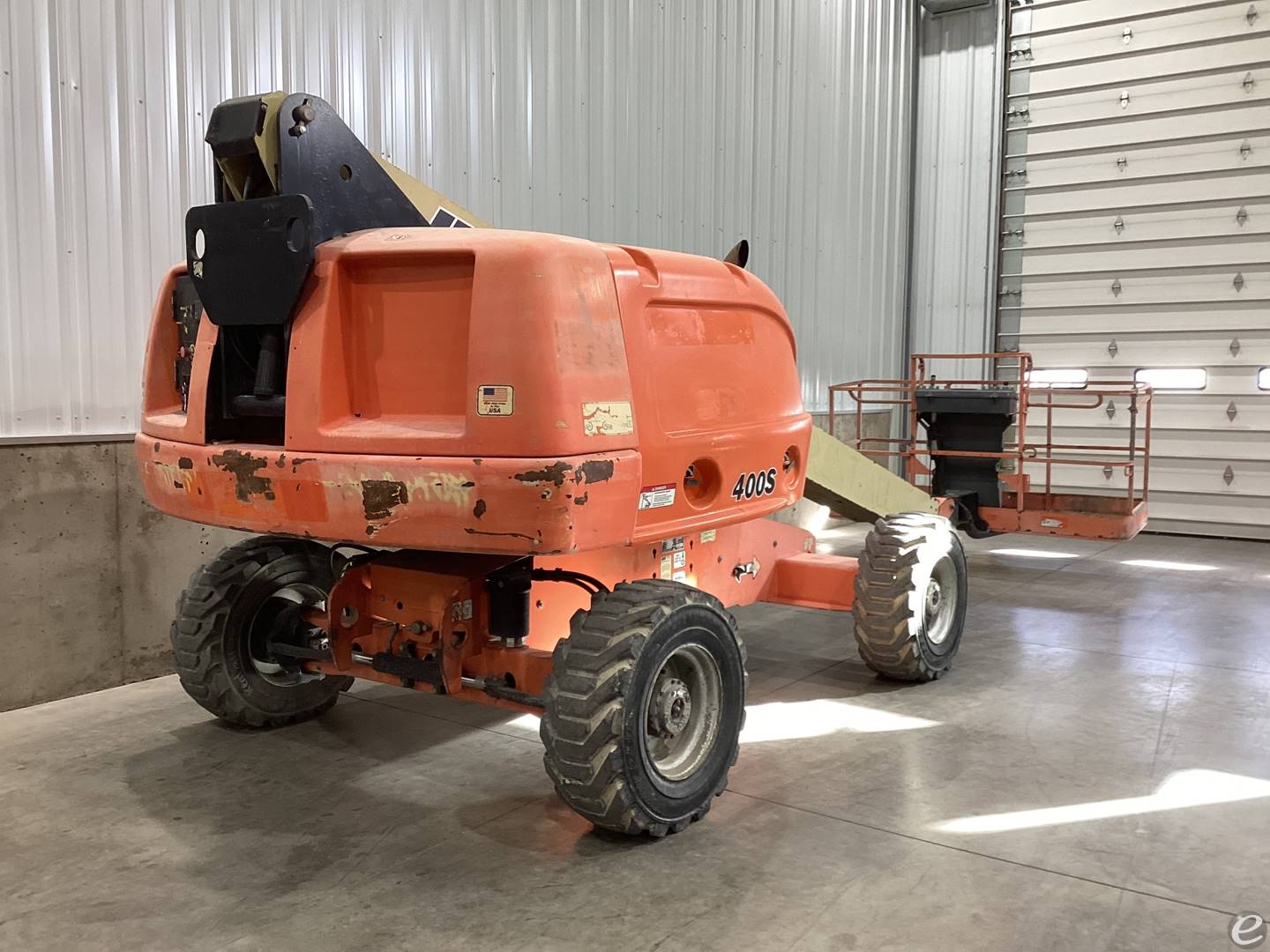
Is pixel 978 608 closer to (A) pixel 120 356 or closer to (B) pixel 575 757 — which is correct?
(B) pixel 575 757

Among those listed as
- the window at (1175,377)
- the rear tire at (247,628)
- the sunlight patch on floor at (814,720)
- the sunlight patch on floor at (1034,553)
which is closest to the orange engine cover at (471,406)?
the rear tire at (247,628)

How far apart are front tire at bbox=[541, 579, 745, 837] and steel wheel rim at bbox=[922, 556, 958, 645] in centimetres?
208

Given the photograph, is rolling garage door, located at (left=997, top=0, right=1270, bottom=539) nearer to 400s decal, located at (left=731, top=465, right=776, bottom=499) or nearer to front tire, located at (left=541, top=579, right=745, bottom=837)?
400s decal, located at (left=731, top=465, right=776, bottom=499)

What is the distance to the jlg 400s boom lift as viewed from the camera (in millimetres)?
3012

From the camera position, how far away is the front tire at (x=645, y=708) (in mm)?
3195

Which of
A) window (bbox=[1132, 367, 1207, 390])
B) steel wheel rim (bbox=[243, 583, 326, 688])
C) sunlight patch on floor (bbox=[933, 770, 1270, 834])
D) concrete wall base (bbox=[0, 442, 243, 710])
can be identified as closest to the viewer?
Answer: sunlight patch on floor (bbox=[933, 770, 1270, 834])

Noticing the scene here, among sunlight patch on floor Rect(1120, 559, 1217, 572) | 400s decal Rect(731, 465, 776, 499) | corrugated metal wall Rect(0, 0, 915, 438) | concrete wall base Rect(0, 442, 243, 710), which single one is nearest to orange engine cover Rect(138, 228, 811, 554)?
400s decal Rect(731, 465, 776, 499)

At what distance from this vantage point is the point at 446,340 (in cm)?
315

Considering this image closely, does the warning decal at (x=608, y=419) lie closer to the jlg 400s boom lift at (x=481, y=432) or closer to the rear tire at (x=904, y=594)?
the jlg 400s boom lift at (x=481, y=432)

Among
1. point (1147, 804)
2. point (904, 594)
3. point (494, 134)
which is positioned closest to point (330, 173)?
point (904, 594)

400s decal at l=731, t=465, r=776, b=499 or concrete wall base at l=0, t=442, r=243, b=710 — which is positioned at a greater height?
400s decal at l=731, t=465, r=776, b=499

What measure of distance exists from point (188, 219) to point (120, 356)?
2.23m

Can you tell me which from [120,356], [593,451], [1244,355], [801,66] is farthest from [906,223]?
[593,451]

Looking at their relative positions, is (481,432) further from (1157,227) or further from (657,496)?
(1157,227)
